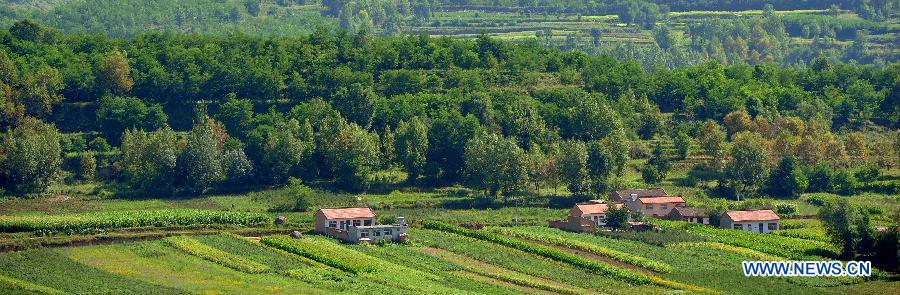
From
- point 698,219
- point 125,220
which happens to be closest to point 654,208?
point 698,219

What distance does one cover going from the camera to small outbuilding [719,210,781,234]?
102938mm

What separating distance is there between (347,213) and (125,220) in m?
13.0

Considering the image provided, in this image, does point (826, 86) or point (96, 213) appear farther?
point (826, 86)

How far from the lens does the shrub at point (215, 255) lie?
8581cm

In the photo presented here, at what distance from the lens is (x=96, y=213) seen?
99.4m

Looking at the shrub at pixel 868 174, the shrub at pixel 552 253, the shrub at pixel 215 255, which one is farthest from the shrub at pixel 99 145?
the shrub at pixel 868 174

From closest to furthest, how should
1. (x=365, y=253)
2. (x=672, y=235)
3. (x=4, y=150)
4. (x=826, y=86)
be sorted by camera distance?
1. (x=365, y=253)
2. (x=672, y=235)
3. (x=4, y=150)
4. (x=826, y=86)

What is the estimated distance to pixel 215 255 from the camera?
293 ft

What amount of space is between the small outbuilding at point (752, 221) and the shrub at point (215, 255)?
31.6 m

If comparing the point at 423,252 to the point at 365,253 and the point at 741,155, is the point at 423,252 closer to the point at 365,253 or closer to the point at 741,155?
the point at 365,253

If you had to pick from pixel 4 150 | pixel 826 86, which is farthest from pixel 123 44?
pixel 826 86

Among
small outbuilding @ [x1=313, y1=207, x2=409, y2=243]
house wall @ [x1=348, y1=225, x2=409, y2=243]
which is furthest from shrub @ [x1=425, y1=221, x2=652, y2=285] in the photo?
house wall @ [x1=348, y1=225, x2=409, y2=243]

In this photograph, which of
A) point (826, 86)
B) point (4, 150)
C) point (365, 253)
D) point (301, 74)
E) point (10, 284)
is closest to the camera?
point (10, 284)

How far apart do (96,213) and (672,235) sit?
34077mm
